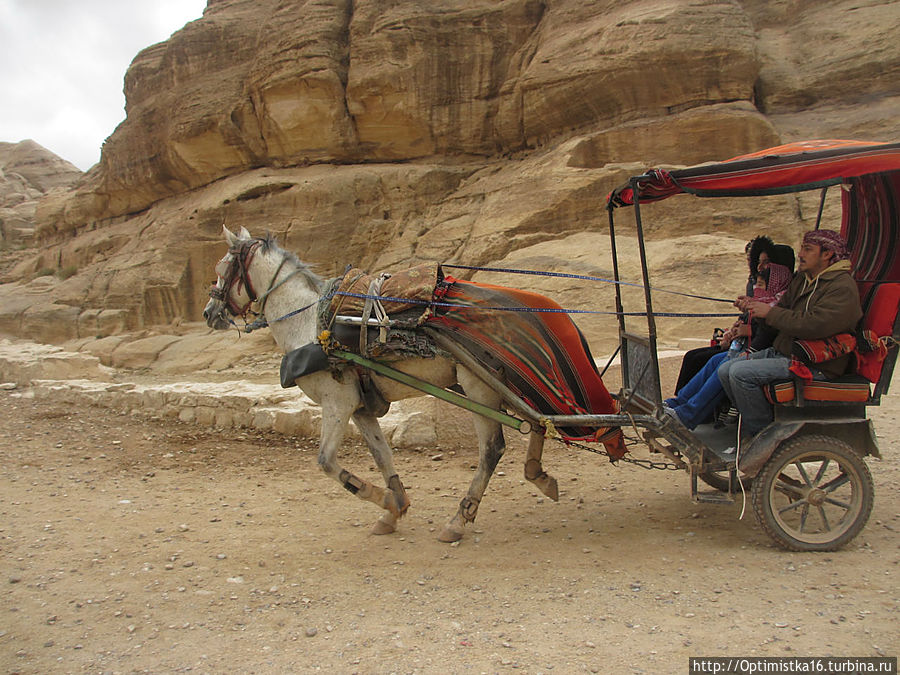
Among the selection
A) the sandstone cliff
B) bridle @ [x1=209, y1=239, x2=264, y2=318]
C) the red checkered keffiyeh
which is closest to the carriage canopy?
the red checkered keffiyeh

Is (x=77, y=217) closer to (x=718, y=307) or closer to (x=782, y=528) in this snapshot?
(x=718, y=307)

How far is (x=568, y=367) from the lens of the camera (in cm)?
384

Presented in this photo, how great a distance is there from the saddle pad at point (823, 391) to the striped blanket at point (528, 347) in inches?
36.5

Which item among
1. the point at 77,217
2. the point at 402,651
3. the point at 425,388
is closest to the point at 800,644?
the point at 402,651

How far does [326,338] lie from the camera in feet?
12.6

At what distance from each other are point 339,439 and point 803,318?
2827 mm

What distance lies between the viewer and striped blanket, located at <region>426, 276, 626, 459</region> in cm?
379

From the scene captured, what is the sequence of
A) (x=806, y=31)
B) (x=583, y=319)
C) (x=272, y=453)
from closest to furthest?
(x=272, y=453) → (x=583, y=319) → (x=806, y=31)

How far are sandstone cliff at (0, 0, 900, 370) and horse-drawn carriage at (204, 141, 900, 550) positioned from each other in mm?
4632

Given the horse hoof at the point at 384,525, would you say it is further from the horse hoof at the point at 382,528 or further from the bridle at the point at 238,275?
the bridle at the point at 238,275

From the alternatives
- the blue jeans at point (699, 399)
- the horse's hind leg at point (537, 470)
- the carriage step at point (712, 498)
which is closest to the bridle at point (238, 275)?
the horse's hind leg at point (537, 470)

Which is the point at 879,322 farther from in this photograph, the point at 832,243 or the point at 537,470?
the point at 537,470

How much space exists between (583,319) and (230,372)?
7.02 m

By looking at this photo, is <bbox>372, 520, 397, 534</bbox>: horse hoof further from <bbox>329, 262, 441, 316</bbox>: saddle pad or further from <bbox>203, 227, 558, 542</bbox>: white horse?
<bbox>329, 262, 441, 316</bbox>: saddle pad
